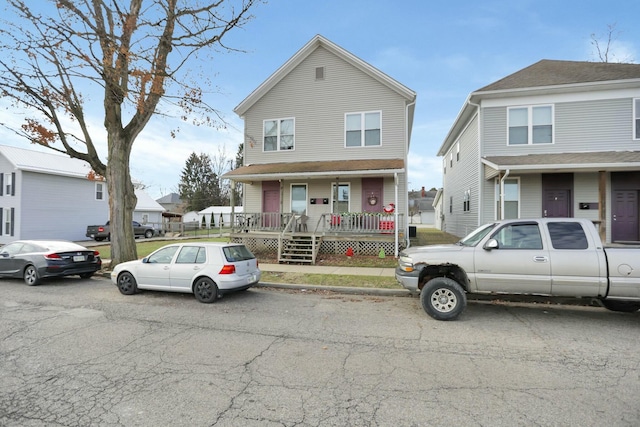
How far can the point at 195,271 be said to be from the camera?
305 inches

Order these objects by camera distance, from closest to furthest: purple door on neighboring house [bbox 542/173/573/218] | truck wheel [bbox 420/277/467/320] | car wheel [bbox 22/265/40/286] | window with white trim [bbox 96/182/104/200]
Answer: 1. truck wheel [bbox 420/277/467/320]
2. car wheel [bbox 22/265/40/286]
3. purple door on neighboring house [bbox 542/173/573/218]
4. window with white trim [bbox 96/182/104/200]

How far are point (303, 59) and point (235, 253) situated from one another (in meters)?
12.3

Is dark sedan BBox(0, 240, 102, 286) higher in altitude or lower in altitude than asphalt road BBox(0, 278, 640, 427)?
higher

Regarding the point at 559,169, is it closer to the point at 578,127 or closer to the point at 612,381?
the point at 578,127

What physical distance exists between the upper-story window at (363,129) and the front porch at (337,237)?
3.75 metres

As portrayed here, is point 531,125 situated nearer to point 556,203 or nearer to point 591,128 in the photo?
point 591,128

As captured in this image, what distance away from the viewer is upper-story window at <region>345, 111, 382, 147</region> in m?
15.8

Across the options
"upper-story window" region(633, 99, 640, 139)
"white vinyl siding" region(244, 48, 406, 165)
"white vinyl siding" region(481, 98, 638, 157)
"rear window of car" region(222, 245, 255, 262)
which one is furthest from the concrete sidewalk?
"upper-story window" region(633, 99, 640, 139)

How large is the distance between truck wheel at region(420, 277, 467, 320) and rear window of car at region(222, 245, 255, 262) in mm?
4252

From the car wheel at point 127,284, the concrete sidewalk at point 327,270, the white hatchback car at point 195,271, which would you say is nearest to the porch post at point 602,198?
the concrete sidewalk at point 327,270

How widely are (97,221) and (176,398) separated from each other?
103 feet

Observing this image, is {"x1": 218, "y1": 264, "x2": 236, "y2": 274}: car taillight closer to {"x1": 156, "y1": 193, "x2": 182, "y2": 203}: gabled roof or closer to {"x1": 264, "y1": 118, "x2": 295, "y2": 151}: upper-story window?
{"x1": 264, "y1": 118, "x2": 295, "y2": 151}: upper-story window

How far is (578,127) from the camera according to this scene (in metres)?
13.8

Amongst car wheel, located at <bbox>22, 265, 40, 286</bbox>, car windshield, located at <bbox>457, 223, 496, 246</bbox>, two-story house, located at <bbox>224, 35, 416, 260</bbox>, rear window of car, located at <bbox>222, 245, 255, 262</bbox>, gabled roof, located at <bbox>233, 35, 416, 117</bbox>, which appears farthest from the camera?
gabled roof, located at <bbox>233, 35, 416, 117</bbox>
